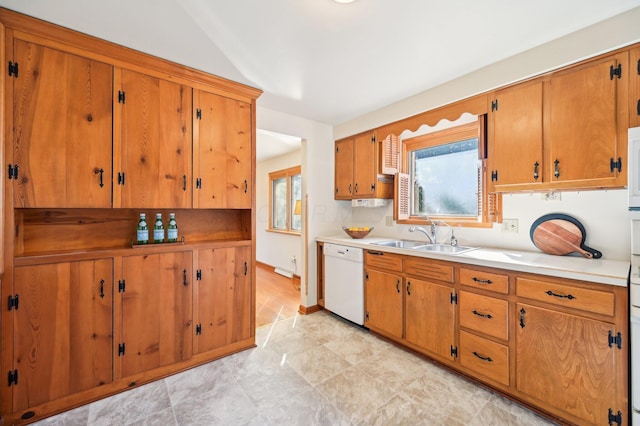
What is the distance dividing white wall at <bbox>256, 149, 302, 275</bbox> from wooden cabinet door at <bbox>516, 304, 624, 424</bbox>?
3615 millimetres

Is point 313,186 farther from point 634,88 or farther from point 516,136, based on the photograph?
point 634,88

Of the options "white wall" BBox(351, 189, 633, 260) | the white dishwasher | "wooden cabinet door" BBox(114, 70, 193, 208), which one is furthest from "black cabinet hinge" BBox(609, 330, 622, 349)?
"wooden cabinet door" BBox(114, 70, 193, 208)

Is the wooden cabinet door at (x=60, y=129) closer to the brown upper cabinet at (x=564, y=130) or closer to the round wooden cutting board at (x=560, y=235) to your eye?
the brown upper cabinet at (x=564, y=130)

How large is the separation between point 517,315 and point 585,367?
1.25ft

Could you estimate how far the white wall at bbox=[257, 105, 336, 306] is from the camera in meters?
3.40

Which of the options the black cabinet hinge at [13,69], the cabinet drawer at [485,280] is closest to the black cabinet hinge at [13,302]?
the black cabinet hinge at [13,69]

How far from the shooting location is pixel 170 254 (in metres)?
2.15

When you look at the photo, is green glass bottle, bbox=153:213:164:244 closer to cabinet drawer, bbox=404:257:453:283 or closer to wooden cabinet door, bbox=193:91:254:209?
wooden cabinet door, bbox=193:91:254:209

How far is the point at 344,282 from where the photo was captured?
10.1 feet

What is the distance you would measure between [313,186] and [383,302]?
1611mm

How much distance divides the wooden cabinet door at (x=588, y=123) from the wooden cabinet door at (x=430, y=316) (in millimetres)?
1163

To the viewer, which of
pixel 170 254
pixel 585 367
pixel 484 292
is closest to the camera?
pixel 585 367

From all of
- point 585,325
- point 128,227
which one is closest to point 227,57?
point 128,227

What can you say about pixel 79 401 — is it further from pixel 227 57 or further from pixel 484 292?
pixel 484 292
